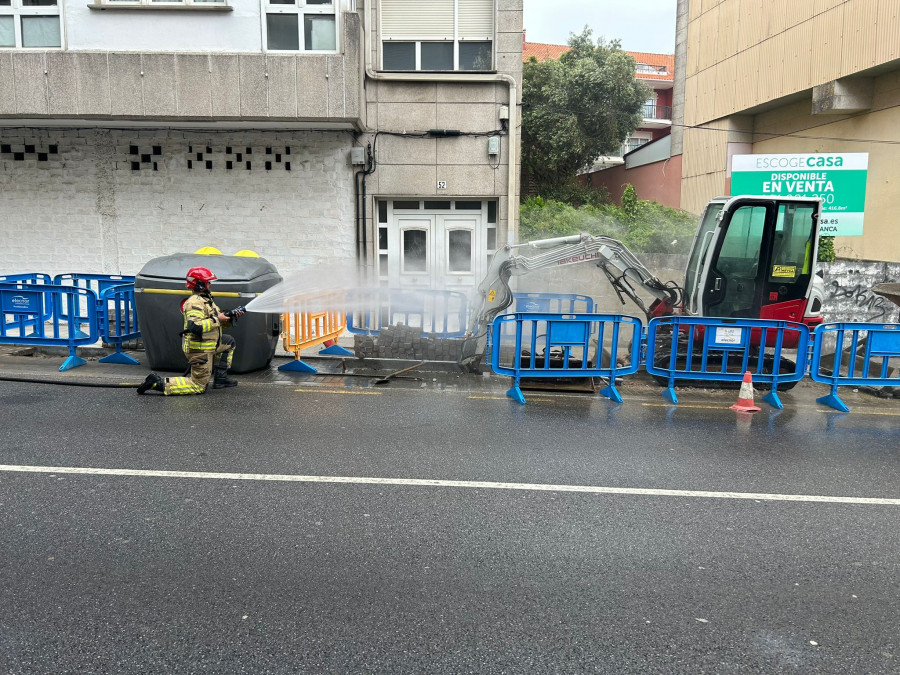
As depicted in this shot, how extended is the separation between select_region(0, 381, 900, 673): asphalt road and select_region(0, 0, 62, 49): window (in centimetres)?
801

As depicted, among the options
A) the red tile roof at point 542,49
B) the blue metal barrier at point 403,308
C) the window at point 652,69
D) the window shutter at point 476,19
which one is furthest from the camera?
the window at point 652,69

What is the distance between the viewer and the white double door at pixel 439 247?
45.2 feet

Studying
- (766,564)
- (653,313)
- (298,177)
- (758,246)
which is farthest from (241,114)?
(766,564)

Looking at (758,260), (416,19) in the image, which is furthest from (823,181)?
(416,19)

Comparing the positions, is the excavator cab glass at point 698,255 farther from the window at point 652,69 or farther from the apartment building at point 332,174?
the window at point 652,69

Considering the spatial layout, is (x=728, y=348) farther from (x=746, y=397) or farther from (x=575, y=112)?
A: (x=575, y=112)

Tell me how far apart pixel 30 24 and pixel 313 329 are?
7.23 meters

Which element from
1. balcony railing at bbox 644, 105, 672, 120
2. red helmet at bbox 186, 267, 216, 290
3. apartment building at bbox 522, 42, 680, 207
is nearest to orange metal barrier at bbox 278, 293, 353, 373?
red helmet at bbox 186, 267, 216, 290

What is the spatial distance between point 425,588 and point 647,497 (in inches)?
82.4

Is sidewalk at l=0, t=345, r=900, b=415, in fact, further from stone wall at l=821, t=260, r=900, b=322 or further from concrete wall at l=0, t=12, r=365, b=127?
concrete wall at l=0, t=12, r=365, b=127

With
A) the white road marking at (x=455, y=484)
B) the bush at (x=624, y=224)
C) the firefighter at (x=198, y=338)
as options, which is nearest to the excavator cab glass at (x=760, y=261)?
the white road marking at (x=455, y=484)

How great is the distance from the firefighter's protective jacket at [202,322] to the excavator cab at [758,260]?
624cm

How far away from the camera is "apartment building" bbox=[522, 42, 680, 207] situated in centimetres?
2844

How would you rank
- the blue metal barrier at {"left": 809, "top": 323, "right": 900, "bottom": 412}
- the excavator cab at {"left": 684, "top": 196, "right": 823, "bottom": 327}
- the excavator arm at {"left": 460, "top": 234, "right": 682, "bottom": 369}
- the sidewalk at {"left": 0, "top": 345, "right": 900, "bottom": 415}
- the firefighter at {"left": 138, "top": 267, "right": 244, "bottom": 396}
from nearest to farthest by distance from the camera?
1. the firefighter at {"left": 138, "top": 267, "right": 244, "bottom": 396}
2. the blue metal barrier at {"left": 809, "top": 323, "right": 900, "bottom": 412}
3. the sidewalk at {"left": 0, "top": 345, "right": 900, "bottom": 415}
4. the excavator arm at {"left": 460, "top": 234, "right": 682, "bottom": 369}
5. the excavator cab at {"left": 684, "top": 196, "right": 823, "bottom": 327}
